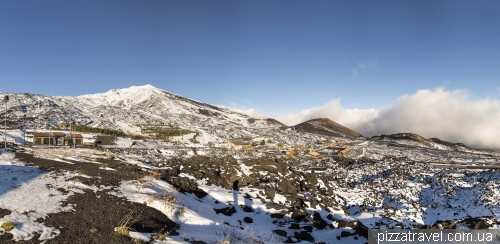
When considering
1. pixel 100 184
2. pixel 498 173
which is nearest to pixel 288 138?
pixel 498 173

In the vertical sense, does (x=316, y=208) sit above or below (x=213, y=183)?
below

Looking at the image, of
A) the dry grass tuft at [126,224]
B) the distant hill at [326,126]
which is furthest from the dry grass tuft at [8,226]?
the distant hill at [326,126]

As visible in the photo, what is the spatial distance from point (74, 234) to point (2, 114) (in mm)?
73890

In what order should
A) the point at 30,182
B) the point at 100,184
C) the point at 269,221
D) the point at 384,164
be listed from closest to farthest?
the point at 30,182 < the point at 100,184 < the point at 269,221 < the point at 384,164

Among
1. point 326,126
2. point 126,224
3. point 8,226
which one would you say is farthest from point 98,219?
point 326,126

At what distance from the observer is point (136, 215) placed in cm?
902

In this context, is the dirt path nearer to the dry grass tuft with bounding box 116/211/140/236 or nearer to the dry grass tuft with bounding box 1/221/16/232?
the dry grass tuft with bounding box 116/211/140/236

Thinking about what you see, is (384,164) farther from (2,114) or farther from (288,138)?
(2,114)

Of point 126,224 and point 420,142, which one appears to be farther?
point 420,142

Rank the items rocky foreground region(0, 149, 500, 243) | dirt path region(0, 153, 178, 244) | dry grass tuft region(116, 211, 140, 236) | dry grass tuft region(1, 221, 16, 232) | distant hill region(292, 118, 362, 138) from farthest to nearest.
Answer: distant hill region(292, 118, 362, 138) → rocky foreground region(0, 149, 500, 243) → dry grass tuft region(116, 211, 140, 236) → dirt path region(0, 153, 178, 244) → dry grass tuft region(1, 221, 16, 232)

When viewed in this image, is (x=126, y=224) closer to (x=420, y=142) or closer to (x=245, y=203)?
(x=245, y=203)

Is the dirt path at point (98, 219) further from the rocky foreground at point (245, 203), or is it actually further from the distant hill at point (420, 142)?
the distant hill at point (420, 142)

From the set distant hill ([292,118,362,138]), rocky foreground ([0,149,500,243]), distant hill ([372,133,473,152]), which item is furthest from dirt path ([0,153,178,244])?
distant hill ([292,118,362,138])

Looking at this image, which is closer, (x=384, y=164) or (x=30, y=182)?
(x=30, y=182)
